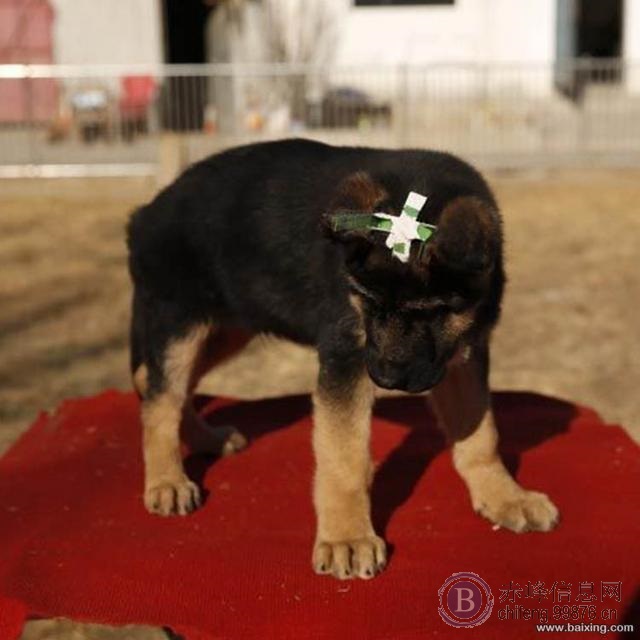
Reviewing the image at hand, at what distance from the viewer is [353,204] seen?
3.24m

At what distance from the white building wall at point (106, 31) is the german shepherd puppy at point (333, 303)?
15.2 meters

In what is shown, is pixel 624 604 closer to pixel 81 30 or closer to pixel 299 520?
pixel 299 520

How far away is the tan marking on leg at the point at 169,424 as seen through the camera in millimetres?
4145

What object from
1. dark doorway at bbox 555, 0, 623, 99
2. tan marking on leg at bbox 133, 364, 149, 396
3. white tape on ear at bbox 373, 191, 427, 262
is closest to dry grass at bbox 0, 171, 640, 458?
tan marking on leg at bbox 133, 364, 149, 396

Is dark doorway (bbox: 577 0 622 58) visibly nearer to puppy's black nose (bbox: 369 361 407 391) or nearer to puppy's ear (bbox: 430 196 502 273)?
puppy's ear (bbox: 430 196 502 273)

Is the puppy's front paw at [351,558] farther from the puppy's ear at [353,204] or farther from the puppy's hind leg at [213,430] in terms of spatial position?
the puppy's hind leg at [213,430]

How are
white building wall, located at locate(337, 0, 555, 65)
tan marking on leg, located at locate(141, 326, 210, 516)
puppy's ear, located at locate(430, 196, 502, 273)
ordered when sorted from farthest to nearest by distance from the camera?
white building wall, located at locate(337, 0, 555, 65), tan marking on leg, located at locate(141, 326, 210, 516), puppy's ear, located at locate(430, 196, 502, 273)

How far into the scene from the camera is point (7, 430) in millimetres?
6512

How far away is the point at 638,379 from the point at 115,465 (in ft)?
12.9

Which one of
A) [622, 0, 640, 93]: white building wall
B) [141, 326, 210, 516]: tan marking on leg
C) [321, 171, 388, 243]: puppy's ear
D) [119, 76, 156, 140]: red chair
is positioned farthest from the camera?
[622, 0, 640, 93]: white building wall

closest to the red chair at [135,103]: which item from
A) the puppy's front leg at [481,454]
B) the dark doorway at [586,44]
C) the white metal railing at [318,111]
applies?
the white metal railing at [318,111]

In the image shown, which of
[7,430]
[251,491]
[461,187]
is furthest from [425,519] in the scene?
[7,430]

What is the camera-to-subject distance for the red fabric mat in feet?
10.7

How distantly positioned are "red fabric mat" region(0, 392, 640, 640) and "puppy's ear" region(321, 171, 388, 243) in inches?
43.4
